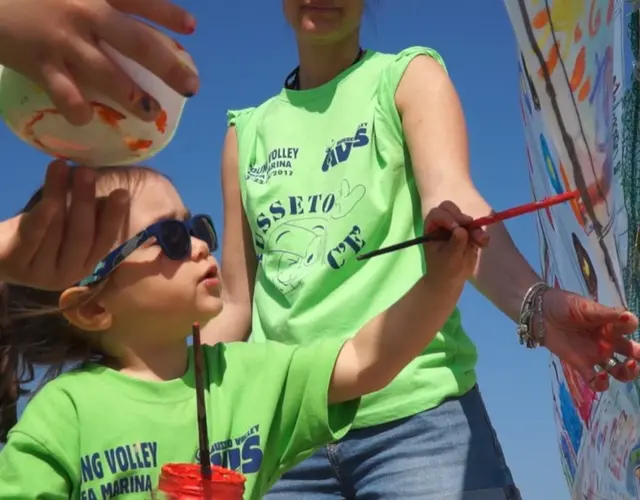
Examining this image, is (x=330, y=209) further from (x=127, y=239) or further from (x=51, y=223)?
(x=51, y=223)

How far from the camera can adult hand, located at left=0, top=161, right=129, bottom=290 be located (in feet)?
4.14

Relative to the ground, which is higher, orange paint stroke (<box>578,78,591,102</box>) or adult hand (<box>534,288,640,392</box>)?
orange paint stroke (<box>578,78,591,102</box>)

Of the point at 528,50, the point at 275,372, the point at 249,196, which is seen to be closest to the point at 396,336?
the point at 275,372

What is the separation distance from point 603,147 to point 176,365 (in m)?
0.89

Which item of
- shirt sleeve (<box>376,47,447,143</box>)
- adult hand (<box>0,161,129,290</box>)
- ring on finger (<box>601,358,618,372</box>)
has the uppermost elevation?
shirt sleeve (<box>376,47,447,143</box>)

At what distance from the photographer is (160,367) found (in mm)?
1758

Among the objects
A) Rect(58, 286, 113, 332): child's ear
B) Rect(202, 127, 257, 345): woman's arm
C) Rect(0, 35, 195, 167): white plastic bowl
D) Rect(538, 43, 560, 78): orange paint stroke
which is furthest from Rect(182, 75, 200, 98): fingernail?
Rect(538, 43, 560, 78): orange paint stroke

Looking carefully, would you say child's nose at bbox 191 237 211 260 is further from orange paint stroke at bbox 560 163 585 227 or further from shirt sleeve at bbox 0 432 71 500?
orange paint stroke at bbox 560 163 585 227

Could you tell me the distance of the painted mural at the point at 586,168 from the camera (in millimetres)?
1810

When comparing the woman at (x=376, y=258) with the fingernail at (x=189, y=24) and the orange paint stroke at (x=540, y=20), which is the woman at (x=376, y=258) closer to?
the orange paint stroke at (x=540, y=20)

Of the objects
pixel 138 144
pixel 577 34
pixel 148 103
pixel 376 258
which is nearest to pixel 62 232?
pixel 138 144

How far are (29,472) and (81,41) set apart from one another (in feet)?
2.81

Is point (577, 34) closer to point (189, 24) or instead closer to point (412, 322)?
point (412, 322)

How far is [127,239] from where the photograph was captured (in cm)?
180
